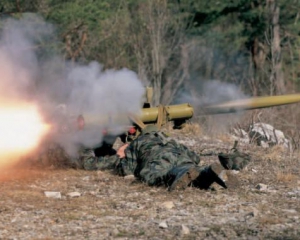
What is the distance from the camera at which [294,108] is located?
23750 mm

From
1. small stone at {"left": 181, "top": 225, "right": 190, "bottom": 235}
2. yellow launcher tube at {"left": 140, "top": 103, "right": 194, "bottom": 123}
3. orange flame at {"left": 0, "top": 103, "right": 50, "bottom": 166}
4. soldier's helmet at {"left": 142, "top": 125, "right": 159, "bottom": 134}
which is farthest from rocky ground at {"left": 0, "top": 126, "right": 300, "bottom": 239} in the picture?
yellow launcher tube at {"left": 140, "top": 103, "right": 194, "bottom": 123}

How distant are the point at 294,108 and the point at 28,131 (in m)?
13.2

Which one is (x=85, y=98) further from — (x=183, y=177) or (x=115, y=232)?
(x=115, y=232)

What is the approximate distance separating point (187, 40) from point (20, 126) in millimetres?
23156

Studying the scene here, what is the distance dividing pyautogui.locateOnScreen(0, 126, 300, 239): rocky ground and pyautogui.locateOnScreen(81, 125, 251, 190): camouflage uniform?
14 cm

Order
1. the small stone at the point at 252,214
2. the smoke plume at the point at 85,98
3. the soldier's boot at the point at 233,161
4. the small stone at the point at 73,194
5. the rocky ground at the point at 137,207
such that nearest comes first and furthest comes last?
1. the rocky ground at the point at 137,207
2. the small stone at the point at 252,214
3. the small stone at the point at 73,194
4. the smoke plume at the point at 85,98
5. the soldier's boot at the point at 233,161

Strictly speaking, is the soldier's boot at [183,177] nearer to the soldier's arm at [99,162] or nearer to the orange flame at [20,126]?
the soldier's arm at [99,162]

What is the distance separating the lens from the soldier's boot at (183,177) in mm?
10102

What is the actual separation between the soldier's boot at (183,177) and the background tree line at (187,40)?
47.2 feet

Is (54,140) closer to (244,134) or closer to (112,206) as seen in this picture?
(112,206)

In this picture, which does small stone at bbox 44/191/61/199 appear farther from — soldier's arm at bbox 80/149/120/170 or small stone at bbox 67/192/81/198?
soldier's arm at bbox 80/149/120/170

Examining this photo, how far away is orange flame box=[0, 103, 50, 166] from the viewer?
467 inches

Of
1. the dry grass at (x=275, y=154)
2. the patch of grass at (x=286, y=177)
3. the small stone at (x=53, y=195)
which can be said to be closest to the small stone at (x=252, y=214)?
the patch of grass at (x=286, y=177)

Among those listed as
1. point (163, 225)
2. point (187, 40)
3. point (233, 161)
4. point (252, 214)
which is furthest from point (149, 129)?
point (187, 40)
